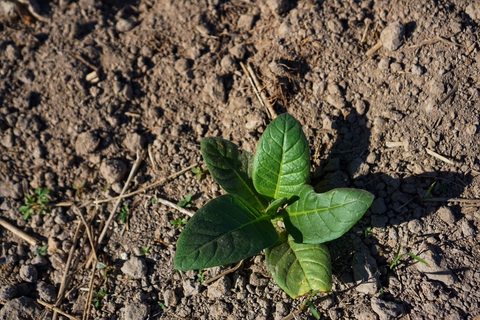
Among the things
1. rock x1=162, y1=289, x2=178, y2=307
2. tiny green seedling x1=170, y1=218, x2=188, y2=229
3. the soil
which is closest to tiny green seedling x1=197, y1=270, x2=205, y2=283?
the soil

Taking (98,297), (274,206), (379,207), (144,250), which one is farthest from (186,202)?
(379,207)

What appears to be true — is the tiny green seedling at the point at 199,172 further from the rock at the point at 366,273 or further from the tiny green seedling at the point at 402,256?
the tiny green seedling at the point at 402,256

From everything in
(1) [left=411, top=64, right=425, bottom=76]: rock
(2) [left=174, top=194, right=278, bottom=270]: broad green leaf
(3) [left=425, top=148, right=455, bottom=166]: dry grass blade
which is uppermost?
(1) [left=411, top=64, right=425, bottom=76]: rock

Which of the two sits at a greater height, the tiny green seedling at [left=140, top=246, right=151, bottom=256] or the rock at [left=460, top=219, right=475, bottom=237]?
the rock at [left=460, top=219, right=475, bottom=237]

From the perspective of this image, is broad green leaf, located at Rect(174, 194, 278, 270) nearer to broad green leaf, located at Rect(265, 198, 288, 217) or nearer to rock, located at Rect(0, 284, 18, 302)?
broad green leaf, located at Rect(265, 198, 288, 217)

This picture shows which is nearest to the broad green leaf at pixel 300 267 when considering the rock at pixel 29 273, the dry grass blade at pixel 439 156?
the dry grass blade at pixel 439 156

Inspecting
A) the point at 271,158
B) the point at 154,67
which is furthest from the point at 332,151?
the point at 154,67
